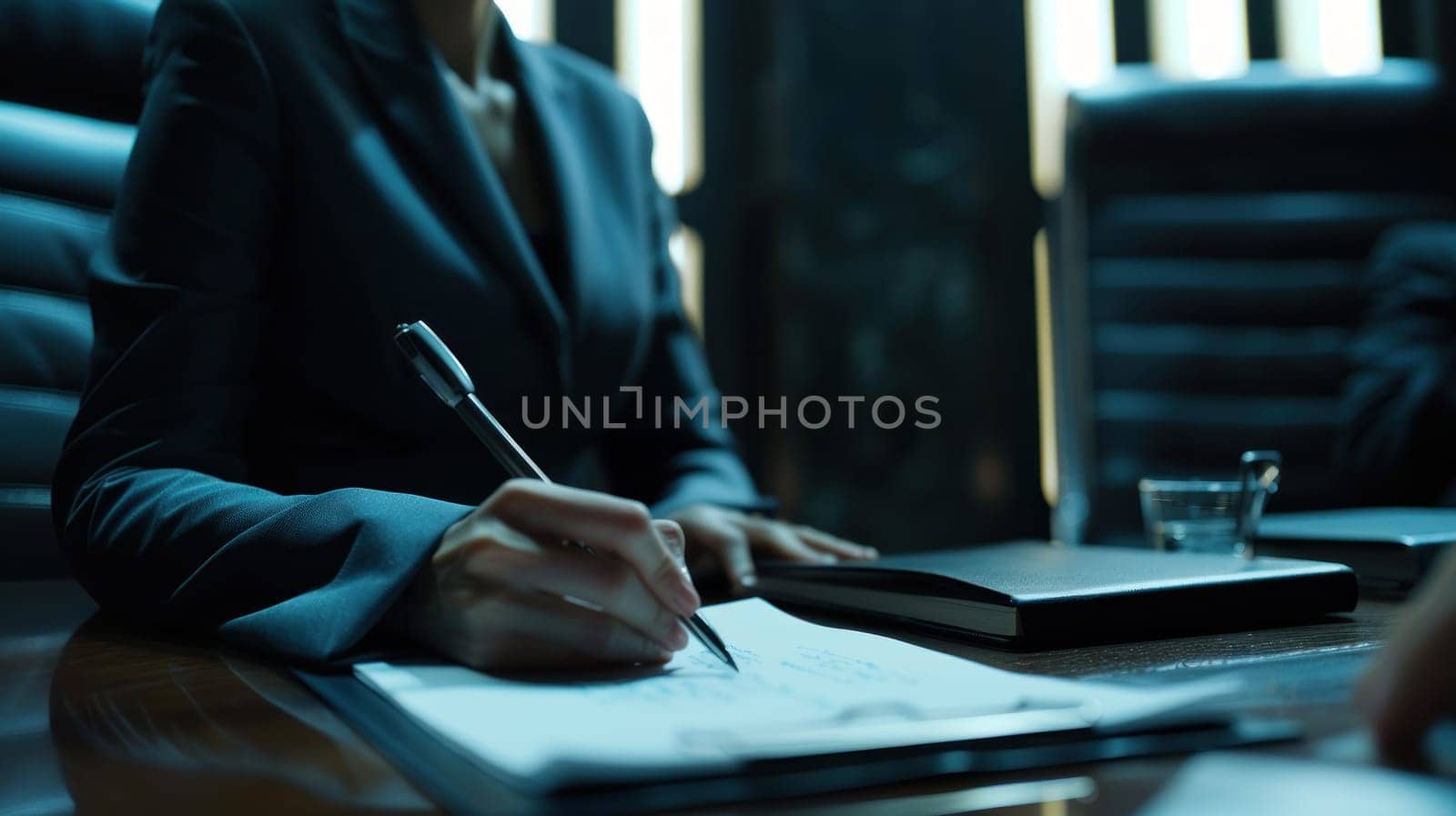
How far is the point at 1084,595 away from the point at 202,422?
51 cm

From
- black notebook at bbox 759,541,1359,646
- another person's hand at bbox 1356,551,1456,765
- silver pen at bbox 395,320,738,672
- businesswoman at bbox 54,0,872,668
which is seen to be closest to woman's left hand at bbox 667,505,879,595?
businesswoman at bbox 54,0,872,668

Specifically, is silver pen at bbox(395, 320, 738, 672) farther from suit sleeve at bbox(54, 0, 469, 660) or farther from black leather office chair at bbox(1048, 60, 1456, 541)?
black leather office chair at bbox(1048, 60, 1456, 541)

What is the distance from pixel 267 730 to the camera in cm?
35

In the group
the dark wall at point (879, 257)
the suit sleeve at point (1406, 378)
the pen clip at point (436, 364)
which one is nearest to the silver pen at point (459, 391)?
the pen clip at point (436, 364)

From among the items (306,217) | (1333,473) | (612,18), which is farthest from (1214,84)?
(306,217)

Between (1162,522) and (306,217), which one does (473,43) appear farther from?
(1162,522)

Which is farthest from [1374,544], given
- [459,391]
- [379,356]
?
[379,356]

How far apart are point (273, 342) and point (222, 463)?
14cm

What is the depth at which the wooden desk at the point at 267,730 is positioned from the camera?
0.91 ft

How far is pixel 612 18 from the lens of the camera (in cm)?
210

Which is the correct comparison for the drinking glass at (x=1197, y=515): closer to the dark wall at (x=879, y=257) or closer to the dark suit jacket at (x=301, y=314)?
the dark suit jacket at (x=301, y=314)

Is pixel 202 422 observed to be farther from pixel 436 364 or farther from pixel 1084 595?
pixel 1084 595

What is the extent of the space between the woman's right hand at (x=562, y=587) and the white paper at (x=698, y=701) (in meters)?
0.01

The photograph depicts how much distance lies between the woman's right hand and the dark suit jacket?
0.20ft
